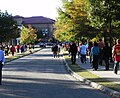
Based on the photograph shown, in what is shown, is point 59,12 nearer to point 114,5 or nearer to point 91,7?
point 91,7

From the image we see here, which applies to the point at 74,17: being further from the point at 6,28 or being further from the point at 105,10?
the point at 105,10

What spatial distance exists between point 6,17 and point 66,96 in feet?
169

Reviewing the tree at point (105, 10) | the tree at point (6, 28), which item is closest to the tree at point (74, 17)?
the tree at point (6, 28)

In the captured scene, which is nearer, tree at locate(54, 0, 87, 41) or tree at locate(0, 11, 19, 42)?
tree at locate(54, 0, 87, 41)

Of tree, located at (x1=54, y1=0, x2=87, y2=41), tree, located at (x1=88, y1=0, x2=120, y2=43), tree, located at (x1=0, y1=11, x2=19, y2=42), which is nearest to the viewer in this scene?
tree, located at (x1=88, y1=0, x2=120, y2=43)

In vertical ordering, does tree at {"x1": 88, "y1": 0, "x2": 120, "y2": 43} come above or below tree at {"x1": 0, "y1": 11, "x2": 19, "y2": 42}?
above

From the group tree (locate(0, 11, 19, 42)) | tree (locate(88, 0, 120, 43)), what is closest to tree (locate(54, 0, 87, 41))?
tree (locate(0, 11, 19, 42))

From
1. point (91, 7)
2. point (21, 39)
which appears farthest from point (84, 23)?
point (21, 39)

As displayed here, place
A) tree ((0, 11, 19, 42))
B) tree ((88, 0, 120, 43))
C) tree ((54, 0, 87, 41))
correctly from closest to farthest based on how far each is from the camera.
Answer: tree ((88, 0, 120, 43)) < tree ((54, 0, 87, 41)) < tree ((0, 11, 19, 42))

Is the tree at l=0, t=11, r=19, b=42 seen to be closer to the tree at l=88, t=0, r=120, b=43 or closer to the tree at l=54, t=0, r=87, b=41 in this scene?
the tree at l=54, t=0, r=87, b=41

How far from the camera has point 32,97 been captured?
43.5 ft

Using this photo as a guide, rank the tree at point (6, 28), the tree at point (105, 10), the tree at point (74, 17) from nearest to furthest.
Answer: the tree at point (105, 10) → the tree at point (74, 17) → the tree at point (6, 28)

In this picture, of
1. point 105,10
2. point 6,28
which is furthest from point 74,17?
point 105,10

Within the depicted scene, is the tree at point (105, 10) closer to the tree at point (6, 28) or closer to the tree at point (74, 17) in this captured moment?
the tree at point (74, 17)
